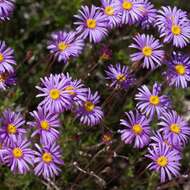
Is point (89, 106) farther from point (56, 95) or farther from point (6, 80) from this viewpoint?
point (6, 80)

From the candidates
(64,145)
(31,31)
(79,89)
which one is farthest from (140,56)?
(31,31)

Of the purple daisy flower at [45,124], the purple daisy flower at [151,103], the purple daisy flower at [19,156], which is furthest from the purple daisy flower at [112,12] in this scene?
the purple daisy flower at [19,156]

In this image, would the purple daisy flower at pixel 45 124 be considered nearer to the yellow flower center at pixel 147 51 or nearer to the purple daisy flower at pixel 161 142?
the purple daisy flower at pixel 161 142

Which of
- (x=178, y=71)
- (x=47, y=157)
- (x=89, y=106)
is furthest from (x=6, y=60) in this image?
(x=178, y=71)

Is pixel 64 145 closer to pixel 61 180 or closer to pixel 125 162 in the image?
pixel 61 180

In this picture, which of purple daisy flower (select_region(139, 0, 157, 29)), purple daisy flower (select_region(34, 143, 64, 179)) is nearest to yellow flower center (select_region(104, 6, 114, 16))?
purple daisy flower (select_region(139, 0, 157, 29))
